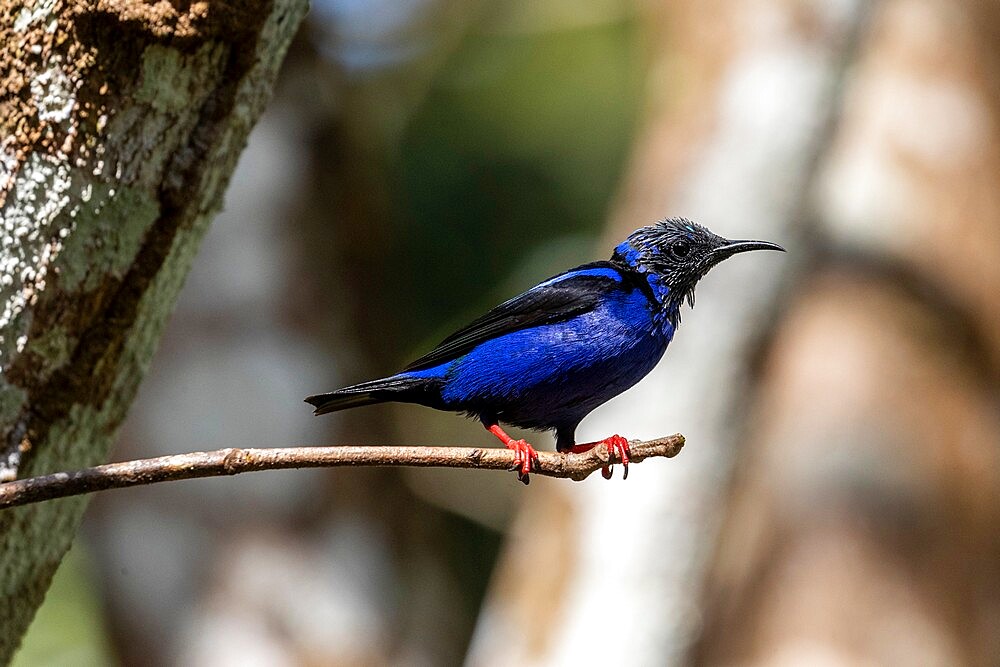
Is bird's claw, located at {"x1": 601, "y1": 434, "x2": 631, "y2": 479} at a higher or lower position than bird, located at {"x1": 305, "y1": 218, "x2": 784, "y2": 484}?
lower

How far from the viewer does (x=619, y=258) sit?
3.37 meters

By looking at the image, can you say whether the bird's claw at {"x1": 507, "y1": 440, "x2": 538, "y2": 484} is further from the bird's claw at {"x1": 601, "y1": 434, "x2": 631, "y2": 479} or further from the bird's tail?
the bird's tail

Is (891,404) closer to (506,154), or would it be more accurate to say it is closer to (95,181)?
(95,181)

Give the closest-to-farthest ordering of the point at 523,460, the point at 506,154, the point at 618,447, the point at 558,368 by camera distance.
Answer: the point at 523,460 < the point at 618,447 < the point at 558,368 < the point at 506,154

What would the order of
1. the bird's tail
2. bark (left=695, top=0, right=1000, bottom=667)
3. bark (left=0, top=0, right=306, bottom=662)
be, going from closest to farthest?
1. bark (left=0, top=0, right=306, bottom=662)
2. the bird's tail
3. bark (left=695, top=0, right=1000, bottom=667)

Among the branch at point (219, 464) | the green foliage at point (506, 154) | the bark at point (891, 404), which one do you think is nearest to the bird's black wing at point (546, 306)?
the branch at point (219, 464)

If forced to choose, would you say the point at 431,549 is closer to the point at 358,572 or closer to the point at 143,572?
the point at 358,572

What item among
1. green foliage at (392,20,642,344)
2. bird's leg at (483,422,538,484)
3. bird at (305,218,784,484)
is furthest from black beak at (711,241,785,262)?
green foliage at (392,20,642,344)

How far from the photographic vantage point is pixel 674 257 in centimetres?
316

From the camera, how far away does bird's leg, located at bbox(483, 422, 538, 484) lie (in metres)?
2.34

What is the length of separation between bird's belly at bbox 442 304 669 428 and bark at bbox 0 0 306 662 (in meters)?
0.88

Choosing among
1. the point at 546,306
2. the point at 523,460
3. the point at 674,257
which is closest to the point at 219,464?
the point at 523,460

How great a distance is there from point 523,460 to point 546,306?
3.15 feet

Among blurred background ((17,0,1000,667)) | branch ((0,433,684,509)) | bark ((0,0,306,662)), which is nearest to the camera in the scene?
branch ((0,433,684,509))
